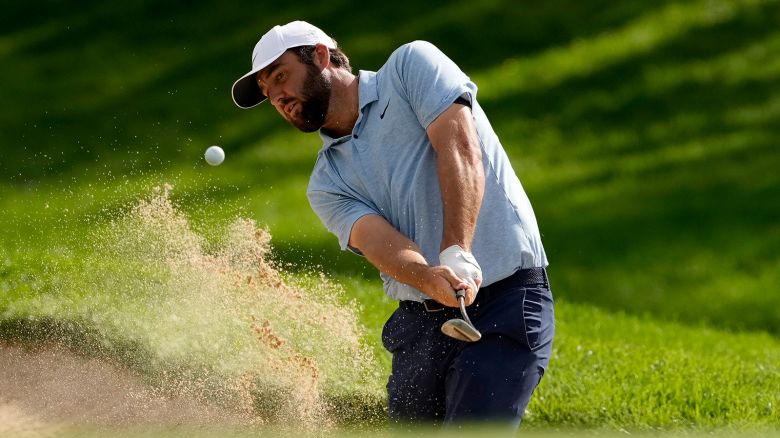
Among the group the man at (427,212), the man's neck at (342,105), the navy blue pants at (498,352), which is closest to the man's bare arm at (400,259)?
the man at (427,212)

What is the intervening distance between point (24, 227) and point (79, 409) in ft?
12.8

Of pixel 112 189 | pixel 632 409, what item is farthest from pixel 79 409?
pixel 112 189

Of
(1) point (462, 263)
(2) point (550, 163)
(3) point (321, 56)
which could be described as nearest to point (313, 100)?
(3) point (321, 56)

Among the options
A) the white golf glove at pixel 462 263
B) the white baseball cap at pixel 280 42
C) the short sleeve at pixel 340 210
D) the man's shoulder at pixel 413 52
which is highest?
the white baseball cap at pixel 280 42

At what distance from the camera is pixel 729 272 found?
11766 millimetres

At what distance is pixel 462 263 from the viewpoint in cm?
365

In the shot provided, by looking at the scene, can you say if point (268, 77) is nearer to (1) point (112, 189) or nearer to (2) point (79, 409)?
(2) point (79, 409)

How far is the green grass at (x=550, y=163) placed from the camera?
6.97 metres

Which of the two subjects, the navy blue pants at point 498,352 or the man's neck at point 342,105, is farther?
the man's neck at point 342,105

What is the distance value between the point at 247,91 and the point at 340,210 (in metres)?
0.59

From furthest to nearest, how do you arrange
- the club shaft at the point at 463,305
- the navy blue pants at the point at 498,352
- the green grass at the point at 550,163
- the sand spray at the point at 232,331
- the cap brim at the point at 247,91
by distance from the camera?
1. the green grass at the point at 550,163
2. the sand spray at the point at 232,331
3. the cap brim at the point at 247,91
4. the navy blue pants at the point at 498,352
5. the club shaft at the point at 463,305

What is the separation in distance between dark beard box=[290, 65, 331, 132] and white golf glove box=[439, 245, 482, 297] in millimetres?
789

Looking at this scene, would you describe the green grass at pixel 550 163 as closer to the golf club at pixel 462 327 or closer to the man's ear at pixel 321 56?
the man's ear at pixel 321 56

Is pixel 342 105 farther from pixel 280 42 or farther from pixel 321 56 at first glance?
pixel 280 42
